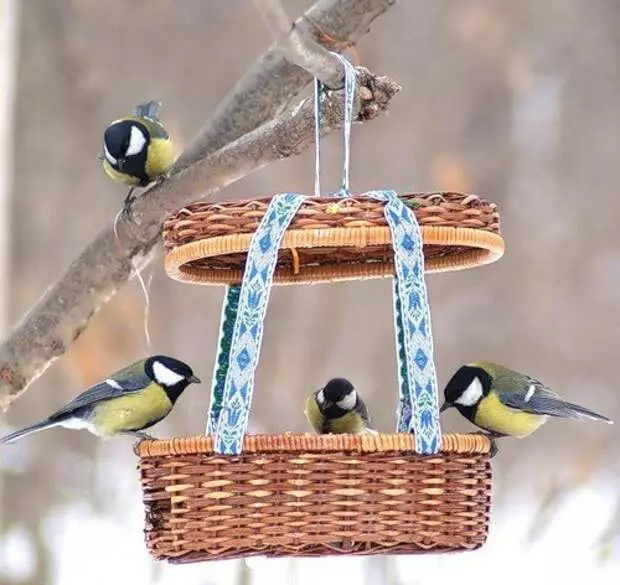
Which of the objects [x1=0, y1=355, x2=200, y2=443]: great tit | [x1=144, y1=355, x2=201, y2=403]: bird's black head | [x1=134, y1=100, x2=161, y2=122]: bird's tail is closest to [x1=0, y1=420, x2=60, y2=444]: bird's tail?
[x1=0, y1=355, x2=200, y2=443]: great tit

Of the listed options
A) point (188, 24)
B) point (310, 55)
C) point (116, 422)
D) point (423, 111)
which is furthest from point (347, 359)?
point (310, 55)

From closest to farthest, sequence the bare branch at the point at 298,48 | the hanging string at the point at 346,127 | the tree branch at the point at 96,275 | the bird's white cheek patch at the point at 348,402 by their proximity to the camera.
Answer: the bare branch at the point at 298,48 < the hanging string at the point at 346,127 < the bird's white cheek patch at the point at 348,402 < the tree branch at the point at 96,275

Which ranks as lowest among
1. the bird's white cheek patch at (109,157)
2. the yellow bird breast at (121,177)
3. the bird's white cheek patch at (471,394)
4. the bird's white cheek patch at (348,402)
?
the bird's white cheek patch at (471,394)

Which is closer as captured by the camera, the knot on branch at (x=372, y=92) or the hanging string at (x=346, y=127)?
the hanging string at (x=346, y=127)

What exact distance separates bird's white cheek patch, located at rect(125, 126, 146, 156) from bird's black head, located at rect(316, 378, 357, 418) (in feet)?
1.91

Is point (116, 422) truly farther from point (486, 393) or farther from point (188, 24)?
point (188, 24)

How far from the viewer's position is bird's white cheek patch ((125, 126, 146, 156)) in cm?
188

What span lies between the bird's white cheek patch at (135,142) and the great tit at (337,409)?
562 mm

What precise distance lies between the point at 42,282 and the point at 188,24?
947 millimetres

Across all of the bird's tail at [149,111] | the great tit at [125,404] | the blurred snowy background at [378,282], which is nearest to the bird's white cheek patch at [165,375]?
the great tit at [125,404]

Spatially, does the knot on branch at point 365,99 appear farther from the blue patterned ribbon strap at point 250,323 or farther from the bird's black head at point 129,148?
the bird's black head at point 129,148

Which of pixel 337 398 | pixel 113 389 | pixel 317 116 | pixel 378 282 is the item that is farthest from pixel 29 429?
pixel 378 282

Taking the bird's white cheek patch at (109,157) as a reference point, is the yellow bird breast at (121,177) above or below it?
below

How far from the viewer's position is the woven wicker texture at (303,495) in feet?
3.86
